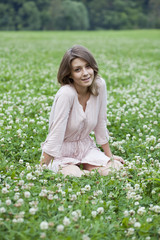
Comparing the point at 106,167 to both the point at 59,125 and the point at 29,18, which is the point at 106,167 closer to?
the point at 59,125

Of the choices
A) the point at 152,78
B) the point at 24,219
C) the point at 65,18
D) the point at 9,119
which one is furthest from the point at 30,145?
the point at 65,18

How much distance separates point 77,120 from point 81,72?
0.60 metres

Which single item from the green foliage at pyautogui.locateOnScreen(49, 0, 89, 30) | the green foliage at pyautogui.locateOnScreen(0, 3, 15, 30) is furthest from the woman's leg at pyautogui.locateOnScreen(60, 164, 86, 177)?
the green foliage at pyautogui.locateOnScreen(49, 0, 89, 30)

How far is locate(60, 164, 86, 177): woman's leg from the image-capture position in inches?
147

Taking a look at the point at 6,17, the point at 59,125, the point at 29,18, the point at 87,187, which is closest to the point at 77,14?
the point at 29,18

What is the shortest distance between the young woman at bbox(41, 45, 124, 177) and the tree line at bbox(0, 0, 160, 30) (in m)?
74.6

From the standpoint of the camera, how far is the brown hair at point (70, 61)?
3.75m

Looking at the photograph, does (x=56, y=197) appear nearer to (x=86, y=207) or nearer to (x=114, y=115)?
(x=86, y=207)

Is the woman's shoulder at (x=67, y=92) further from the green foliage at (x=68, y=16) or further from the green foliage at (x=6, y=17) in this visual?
the green foliage at (x=68, y=16)

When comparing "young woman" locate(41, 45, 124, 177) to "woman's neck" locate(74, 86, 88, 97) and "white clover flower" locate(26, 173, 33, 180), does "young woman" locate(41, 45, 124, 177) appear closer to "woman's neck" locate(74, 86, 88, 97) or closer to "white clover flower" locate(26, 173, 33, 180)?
"woman's neck" locate(74, 86, 88, 97)

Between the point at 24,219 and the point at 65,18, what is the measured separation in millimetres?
82990

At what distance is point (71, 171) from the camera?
3740 mm

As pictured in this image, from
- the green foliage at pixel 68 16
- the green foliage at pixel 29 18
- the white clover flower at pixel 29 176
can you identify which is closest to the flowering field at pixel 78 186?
the white clover flower at pixel 29 176

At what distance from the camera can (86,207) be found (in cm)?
296
